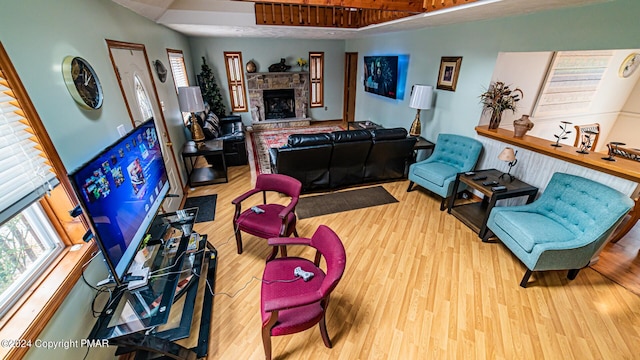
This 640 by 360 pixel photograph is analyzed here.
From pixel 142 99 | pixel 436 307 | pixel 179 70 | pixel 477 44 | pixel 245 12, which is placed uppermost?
pixel 245 12

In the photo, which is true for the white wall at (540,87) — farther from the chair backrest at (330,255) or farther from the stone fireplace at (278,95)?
the stone fireplace at (278,95)

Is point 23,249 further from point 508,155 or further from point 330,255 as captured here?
point 508,155

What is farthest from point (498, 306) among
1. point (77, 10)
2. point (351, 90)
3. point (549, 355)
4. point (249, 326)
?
point (351, 90)

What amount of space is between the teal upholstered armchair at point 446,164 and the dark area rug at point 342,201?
20.9 inches

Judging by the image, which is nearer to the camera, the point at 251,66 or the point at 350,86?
the point at 251,66

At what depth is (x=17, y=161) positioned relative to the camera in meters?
1.17

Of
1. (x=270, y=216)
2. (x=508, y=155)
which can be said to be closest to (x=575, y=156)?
(x=508, y=155)

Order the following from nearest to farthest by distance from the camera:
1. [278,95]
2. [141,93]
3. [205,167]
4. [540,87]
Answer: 1. [141,93]
2. [540,87]
3. [205,167]
4. [278,95]

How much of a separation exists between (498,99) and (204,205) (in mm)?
4210

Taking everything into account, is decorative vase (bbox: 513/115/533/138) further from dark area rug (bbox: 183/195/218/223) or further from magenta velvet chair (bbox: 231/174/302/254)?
dark area rug (bbox: 183/195/218/223)

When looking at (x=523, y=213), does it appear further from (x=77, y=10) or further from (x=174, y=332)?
(x=77, y=10)

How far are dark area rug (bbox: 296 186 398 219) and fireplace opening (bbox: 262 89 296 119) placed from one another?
14.3ft

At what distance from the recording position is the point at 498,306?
2.11 metres

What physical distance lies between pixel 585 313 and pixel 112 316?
A: 3.48 meters
